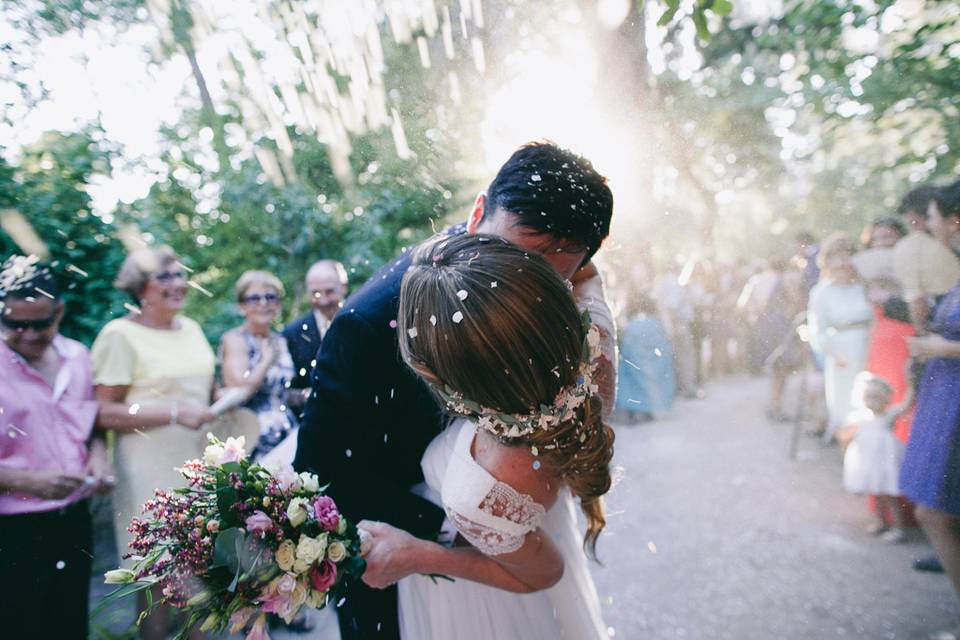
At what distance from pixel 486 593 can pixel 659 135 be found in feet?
16.0

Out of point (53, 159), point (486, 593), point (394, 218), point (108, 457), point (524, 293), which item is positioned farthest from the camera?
point (394, 218)

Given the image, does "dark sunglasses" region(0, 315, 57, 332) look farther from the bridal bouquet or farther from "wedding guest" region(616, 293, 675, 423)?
"wedding guest" region(616, 293, 675, 423)

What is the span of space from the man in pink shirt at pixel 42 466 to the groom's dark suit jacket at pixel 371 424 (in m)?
1.56

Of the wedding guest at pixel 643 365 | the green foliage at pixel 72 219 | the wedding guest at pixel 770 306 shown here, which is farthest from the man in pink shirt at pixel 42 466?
the wedding guest at pixel 770 306

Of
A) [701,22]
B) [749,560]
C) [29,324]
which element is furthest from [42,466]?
[749,560]

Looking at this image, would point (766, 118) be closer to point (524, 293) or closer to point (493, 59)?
point (493, 59)

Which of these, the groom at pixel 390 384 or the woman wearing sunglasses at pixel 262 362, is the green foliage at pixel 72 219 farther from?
the groom at pixel 390 384

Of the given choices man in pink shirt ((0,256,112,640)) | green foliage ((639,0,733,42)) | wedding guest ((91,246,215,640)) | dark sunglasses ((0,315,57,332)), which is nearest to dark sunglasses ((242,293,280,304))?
wedding guest ((91,246,215,640))

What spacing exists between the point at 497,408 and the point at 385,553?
549mm

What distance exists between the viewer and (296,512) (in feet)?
4.63

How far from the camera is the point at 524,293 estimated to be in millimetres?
1344

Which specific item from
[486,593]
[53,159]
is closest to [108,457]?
[53,159]

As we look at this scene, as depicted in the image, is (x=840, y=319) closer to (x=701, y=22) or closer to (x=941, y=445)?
(x=941, y=445)

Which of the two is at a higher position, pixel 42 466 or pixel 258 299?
pixel 258 299
